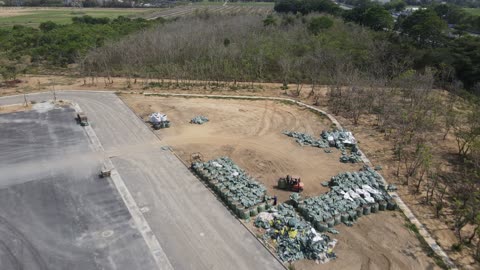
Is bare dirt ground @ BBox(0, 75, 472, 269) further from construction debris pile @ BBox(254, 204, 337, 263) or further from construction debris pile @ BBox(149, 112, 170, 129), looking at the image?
construction debris pile @ BBox(254, 204, 337, 263)

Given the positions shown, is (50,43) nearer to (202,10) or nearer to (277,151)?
(277,151)

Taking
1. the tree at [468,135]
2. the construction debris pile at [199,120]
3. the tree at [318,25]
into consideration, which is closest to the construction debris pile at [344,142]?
the tree at [468,135]

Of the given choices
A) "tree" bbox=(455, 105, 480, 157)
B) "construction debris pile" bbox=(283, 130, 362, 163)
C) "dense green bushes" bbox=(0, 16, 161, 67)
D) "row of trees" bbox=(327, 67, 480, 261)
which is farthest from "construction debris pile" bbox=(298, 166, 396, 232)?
"dense green bushes" bbox=(0, 16, 161, 67)

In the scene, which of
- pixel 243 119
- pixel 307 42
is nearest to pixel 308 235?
pixel 243 119

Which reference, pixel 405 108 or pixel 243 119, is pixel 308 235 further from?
pixel 405 108

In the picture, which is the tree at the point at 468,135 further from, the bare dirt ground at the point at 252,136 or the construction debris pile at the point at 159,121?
the construction debris pile at the point at 159,121

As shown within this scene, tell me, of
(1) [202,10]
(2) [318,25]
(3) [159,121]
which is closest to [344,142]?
(3) [159,121]
